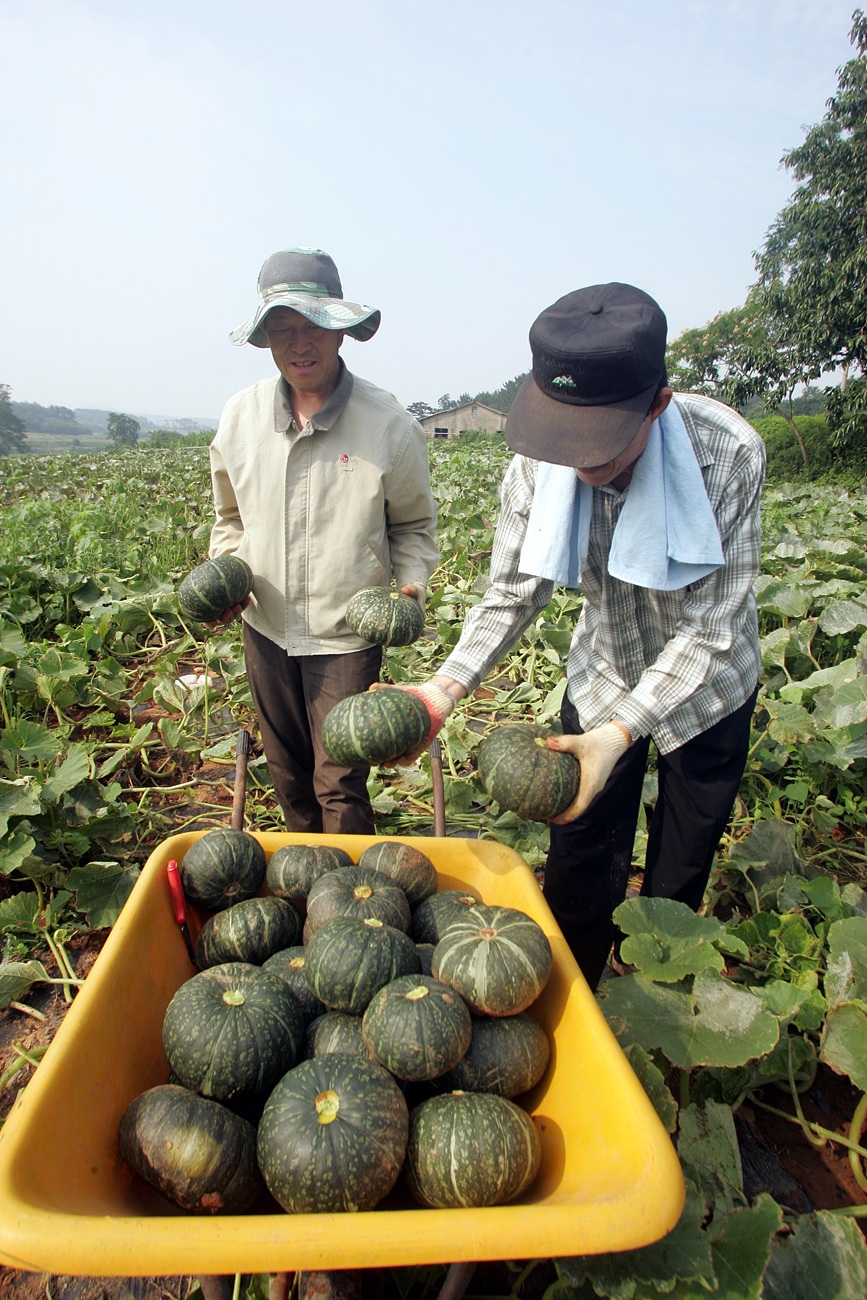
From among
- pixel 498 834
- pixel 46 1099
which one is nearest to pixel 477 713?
pixel 498 834

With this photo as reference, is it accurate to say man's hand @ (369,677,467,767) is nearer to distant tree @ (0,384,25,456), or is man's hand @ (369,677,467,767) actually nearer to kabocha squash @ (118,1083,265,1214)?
kabocha squash @ (118,1083,265,1214)

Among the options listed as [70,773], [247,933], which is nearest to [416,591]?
[247,933]

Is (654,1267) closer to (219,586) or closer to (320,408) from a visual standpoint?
(219,586)

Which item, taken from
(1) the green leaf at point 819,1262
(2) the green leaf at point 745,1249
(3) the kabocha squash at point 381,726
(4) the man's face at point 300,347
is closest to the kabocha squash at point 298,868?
(3) the kabocha squash at point 381,726

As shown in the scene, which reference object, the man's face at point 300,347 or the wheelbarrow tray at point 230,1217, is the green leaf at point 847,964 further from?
the man's face at point 300,347

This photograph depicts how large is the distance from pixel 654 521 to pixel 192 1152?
6.25 feet

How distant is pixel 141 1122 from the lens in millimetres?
1575

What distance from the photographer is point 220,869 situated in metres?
2.21

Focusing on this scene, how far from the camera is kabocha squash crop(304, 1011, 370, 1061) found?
1790 mm

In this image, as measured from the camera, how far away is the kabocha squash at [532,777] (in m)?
2.32

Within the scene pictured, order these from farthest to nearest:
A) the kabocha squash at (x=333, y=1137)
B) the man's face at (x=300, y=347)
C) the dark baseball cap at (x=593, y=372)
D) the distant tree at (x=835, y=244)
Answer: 1. the distant tree at (x=835, y=244)
2. the man's face at (x=300, y=347)
3. the dark baseball cap at (x=593, y=372)
4. the kabocha squash at (x=333, y=1137)

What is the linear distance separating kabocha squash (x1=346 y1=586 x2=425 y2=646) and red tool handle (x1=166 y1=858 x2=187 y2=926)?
4.06 ft

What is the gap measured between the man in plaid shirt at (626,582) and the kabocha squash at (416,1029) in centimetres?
81

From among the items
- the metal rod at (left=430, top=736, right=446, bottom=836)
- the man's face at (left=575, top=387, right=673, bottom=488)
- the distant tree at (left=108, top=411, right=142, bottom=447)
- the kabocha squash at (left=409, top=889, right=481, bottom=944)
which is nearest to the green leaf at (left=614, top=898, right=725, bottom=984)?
the kabocha squash at (left=409, top=889, right=481, bottom=944)
